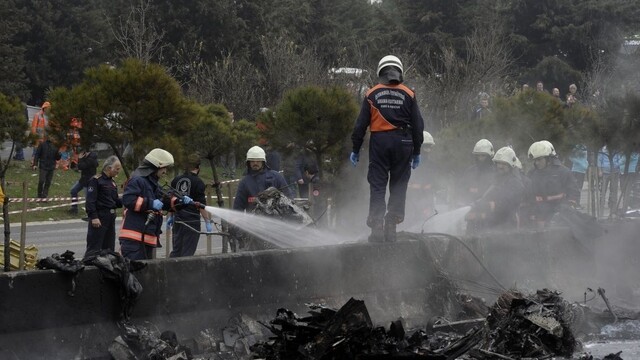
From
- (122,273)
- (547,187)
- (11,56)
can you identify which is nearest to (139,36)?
(11,56)

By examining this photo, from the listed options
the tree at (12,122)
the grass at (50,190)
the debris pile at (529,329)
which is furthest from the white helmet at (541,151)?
the grass at (50,190)

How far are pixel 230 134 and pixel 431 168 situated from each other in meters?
2.99

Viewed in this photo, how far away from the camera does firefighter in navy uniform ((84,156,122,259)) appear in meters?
12.7

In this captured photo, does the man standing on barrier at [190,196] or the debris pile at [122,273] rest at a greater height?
the man standing on barrier at [190,196]

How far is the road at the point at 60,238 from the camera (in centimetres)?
1750

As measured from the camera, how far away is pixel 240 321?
28.0ft

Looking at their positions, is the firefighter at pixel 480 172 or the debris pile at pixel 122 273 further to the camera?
the firefighter at pixel 480 172

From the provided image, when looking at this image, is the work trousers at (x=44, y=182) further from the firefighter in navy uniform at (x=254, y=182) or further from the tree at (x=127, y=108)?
the firefighter in navy uniform at (x=254, y=182)

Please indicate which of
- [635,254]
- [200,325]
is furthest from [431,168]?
[200,325]

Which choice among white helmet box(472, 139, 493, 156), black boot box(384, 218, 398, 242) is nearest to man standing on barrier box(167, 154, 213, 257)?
black boot box(384, 218, 398, 242)

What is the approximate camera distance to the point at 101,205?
507 inches

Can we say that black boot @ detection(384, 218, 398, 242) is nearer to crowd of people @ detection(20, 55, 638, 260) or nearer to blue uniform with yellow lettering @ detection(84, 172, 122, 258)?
crowd of people @ detection(20, 55, 638, 260)

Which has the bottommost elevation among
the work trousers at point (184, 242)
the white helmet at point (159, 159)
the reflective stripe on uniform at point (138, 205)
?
the work trousers at point (184, 242)

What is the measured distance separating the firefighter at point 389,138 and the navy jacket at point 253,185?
2.38 m
